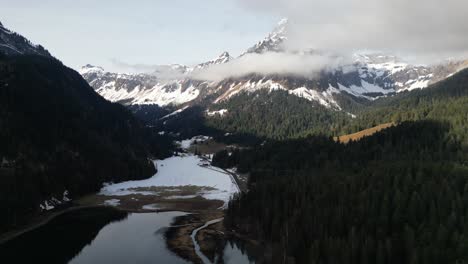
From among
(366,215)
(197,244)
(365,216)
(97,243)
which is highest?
(366,215)

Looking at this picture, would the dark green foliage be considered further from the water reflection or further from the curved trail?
the water reflection

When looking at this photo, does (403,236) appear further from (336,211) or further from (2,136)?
(2,136)

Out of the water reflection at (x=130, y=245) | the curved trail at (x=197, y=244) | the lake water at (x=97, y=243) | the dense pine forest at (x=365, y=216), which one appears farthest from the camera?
the curved trail at (x=197, y=244)

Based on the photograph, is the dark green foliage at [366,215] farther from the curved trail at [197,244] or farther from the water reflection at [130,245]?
the water reflection at [130,245]

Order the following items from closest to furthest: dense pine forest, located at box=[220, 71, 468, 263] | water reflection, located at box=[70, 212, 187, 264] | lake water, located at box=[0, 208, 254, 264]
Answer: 1. dense pine forest, located at box=[220, 71, 468, 263]
2. water reflection, located at box=[70, 212, 187, 264]
3. lake water, located at box=[0, 208, 254, 264]

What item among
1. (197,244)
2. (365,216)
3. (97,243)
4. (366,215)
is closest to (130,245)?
(97,243)

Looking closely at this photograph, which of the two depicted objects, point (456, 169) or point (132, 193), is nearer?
point (456, 169)

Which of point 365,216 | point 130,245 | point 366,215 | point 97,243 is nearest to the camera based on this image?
point 130,245

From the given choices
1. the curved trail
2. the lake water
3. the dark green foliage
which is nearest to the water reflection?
the lake water

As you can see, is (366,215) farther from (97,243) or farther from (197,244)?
(97,243)

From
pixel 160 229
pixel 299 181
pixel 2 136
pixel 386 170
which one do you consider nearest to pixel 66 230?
pixel 160 229

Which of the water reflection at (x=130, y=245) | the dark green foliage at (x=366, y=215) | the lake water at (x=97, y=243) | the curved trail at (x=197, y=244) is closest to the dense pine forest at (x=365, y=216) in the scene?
the dark green foliage at (x=366, y=215)
